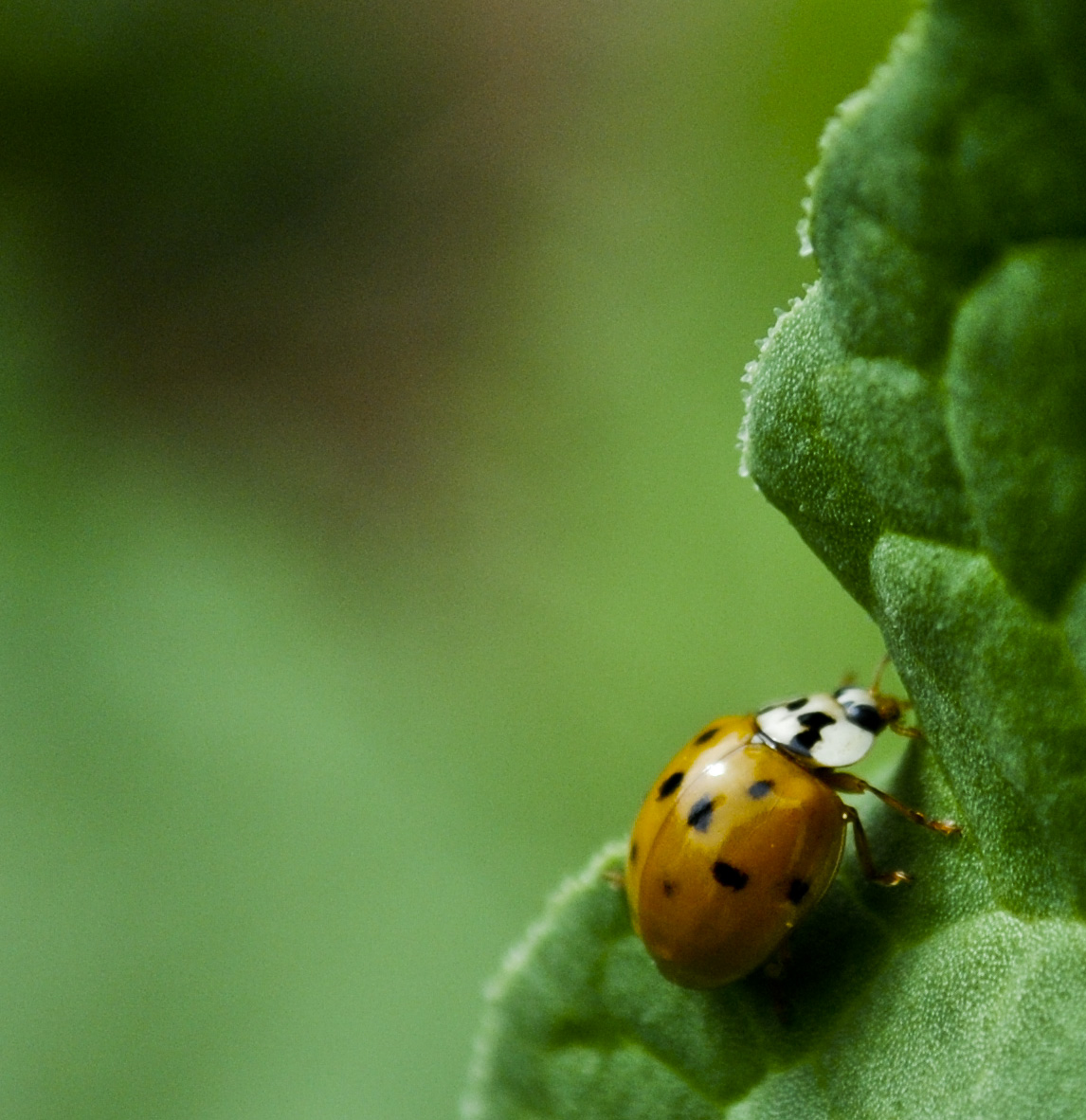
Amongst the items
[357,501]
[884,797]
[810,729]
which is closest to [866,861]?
[884,797]

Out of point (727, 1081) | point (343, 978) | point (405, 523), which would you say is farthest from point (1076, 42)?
point (405, 523)

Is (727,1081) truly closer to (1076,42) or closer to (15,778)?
(1076,42)

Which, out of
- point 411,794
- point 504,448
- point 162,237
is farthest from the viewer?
point 162,237

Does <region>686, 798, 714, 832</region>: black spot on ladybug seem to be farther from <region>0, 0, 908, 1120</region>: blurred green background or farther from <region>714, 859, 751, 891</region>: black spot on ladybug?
<region>0, 0, 908, 1120</region>: blurred green background

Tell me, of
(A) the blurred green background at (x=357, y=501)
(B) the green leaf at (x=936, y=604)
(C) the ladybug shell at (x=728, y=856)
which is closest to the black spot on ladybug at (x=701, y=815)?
(C) the ladybug shell at (x=728, y=856)

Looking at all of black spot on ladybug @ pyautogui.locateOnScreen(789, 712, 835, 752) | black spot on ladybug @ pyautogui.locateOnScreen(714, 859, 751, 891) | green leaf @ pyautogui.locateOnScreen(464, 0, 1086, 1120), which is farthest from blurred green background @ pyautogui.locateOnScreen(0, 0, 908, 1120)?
green leaf @ pyautogui.locateOnScreen(464, 0, 1086, 1120)

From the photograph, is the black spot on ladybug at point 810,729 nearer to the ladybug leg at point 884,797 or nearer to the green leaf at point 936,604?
the ladybug leg at point 884,797
